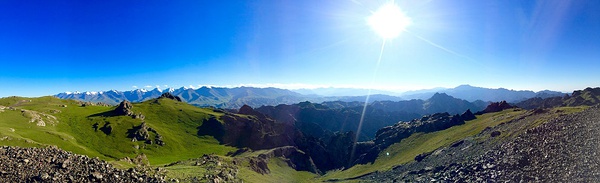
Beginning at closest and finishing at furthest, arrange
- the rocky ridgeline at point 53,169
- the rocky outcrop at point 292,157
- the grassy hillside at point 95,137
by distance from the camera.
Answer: the rocky ridgeline at point 53,169
the grassy hillside at point 95,137
the rocky outcrop at point 292,157

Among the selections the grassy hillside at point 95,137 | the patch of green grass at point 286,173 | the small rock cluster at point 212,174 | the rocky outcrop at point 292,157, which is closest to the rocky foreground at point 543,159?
the small rock cluster at point 212,174

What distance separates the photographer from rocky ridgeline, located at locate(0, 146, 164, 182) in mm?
42219

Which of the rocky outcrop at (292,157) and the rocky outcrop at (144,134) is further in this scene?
the rocky outcrop at (292,157)

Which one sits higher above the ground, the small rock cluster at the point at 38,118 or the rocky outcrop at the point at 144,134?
the small rock cluster at the point at 38,118

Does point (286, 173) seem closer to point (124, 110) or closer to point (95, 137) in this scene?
point (95, 137)

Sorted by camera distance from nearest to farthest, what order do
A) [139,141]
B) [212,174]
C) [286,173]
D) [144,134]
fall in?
[212,174] → [286,173] → [139,141] → [144,134]

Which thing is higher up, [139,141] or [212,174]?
[212,174]

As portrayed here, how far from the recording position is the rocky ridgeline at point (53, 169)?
4222cm

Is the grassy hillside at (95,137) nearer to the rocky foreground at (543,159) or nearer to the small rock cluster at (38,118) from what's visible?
the small rock cluster at (38,118)

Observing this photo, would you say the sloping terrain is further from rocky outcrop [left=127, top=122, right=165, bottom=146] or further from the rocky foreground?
rocky outcrop [left=127, top=122, right=165, bottom=146]

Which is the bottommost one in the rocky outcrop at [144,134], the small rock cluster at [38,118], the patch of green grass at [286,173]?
the patch of green grass at [286,173]

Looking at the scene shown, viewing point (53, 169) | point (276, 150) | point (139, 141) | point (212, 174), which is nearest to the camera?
point (53, 169)

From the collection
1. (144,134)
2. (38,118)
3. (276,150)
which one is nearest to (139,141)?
(144,134)

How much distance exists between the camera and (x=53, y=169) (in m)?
45.4
